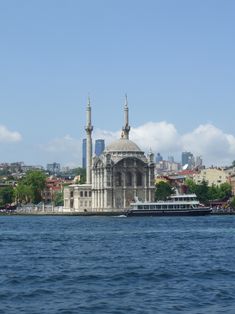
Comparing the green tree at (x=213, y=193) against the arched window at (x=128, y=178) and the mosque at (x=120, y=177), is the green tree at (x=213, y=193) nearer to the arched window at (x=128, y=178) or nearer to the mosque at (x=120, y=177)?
the mosque at (x=120, y=177)

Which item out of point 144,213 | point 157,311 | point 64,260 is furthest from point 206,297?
point 144,213

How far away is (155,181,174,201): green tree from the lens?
141m

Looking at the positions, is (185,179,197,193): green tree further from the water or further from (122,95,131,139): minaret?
the water

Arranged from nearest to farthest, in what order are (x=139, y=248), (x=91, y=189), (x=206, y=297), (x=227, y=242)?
(x=206, y=297) < (x=139, y=248) < (x=227, y=242) < (x=91, y=189)

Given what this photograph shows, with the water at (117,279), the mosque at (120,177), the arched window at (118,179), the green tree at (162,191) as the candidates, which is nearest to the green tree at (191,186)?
the green tree at (162,191)

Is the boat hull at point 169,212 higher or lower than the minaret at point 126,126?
lower

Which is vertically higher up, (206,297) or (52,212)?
(52,212)

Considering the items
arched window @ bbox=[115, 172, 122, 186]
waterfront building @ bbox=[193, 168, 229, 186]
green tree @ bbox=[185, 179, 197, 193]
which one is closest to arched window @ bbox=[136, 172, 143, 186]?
arched window @ bbox=[115, 172, 122, 186]

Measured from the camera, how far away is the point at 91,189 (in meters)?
134

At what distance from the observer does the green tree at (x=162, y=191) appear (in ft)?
461

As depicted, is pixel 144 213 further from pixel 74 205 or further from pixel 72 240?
pixel 72 240

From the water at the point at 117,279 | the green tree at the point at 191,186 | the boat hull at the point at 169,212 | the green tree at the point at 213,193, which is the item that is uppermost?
the green tree at the point at 191,186

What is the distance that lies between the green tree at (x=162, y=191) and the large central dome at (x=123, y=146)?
11123 millimetres

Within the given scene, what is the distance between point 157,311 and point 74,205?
11213cm
